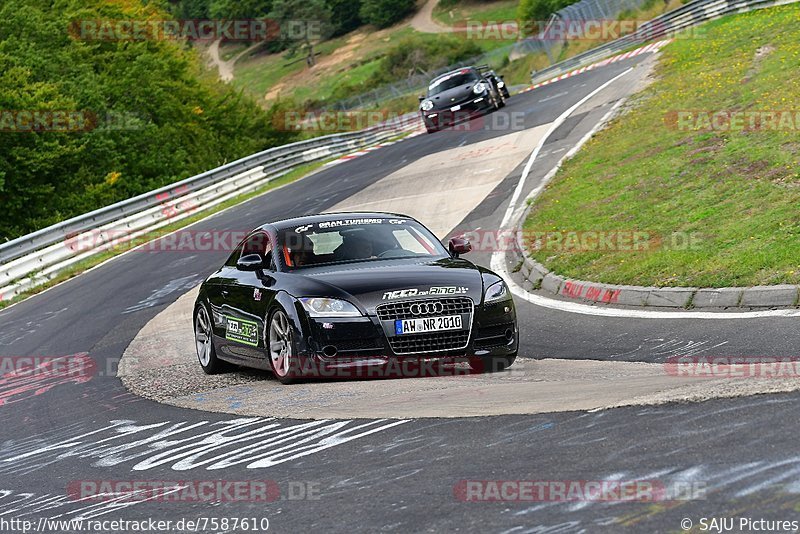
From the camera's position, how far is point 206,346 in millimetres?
11938

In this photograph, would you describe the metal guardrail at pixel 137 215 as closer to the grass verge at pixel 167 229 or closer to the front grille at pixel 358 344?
the grass verge at pixel 167 229

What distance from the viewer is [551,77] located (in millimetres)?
54438

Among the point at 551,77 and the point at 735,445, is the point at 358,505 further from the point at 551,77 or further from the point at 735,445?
the point at 551,77

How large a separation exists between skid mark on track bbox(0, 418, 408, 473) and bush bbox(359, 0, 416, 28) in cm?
11375

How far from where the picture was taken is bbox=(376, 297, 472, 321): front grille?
963 cm

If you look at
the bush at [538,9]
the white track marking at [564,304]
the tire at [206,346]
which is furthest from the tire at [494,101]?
the bush at [538,9]

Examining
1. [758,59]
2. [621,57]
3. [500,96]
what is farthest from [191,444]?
[621,57]

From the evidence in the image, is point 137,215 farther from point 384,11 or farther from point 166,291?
point 384,11

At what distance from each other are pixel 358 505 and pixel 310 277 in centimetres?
461

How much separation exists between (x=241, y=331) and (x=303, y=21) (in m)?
110

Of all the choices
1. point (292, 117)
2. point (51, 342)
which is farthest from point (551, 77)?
point (51, 342)

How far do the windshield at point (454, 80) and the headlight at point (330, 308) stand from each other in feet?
95.4

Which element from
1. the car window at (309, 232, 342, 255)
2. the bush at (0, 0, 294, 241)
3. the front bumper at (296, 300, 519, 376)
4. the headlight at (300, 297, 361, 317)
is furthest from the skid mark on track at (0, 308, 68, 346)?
the bush at (0, 0, 294, 241)

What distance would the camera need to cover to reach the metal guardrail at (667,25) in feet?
156
